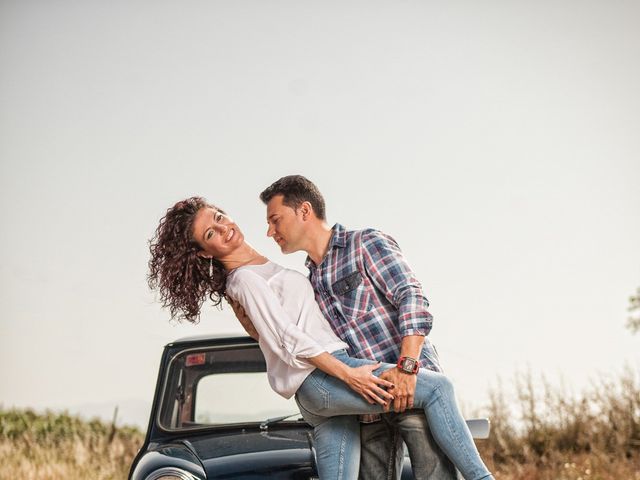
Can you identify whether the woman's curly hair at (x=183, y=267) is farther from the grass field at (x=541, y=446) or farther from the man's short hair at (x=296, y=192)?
the grass field at (x=541, y=446)

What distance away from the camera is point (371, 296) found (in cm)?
330

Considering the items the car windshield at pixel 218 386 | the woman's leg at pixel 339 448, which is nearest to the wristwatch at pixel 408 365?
the woman's leg at pixel 339 448

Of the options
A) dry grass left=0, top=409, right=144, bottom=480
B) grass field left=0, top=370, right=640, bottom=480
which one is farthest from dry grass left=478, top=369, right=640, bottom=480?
dry grass left=0, top=409, right=144, bottom=480

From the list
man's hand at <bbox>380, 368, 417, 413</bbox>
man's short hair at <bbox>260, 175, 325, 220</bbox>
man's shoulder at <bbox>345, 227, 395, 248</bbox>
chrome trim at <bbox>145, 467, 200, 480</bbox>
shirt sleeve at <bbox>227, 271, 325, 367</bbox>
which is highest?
man's short hair at <bbox>260, 175, 325, 220</bbox>

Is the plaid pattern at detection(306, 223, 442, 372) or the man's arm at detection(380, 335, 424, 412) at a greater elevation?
the plaid pattern at detection(306, 223, 442, 372)

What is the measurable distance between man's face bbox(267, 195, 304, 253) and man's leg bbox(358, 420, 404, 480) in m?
0.76

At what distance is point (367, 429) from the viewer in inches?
137

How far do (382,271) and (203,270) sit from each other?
0.77 m

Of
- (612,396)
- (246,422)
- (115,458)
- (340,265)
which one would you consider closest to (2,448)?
(115,458)

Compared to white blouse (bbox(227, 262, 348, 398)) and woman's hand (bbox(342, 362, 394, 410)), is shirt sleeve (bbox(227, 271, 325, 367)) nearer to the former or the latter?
white blouse (bbox(227, 262, 348, 398))

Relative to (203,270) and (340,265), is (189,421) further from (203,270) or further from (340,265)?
(340,265)

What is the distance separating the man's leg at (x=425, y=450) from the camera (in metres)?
3.25

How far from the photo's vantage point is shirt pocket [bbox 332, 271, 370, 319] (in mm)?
3297

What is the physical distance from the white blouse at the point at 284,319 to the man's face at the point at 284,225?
12cm
